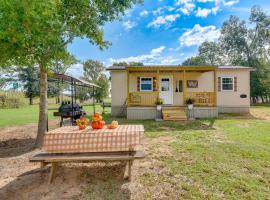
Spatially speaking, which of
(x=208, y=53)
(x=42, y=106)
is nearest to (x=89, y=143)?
(x=42, y=106)

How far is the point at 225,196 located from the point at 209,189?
321mm

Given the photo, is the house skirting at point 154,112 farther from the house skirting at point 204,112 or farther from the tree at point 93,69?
the tree at point 93,69

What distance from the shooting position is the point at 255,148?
703 centimetres

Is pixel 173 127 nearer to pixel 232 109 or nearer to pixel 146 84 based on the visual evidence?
pixel 146 84

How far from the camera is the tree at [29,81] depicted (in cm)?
4056

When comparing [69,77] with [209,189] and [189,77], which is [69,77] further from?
[189,77]

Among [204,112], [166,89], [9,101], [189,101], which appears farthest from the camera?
[9,101]

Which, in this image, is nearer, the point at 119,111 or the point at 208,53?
the point at 119,111

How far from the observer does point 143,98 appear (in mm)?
15758

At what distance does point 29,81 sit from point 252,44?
3502cm

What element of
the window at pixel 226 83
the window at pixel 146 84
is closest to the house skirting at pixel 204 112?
the window at pixel 226 83

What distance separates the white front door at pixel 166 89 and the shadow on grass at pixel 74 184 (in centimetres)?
1178

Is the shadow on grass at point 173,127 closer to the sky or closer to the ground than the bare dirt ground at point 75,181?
closer to the sky

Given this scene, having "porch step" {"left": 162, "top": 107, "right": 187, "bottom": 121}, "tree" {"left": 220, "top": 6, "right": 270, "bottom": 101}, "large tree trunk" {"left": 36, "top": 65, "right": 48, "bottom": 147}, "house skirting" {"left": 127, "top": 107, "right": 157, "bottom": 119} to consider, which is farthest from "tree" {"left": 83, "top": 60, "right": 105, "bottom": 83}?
"large tree trunk" {"left": 36, "top": 65, "right": 48, "bottom": 147}
